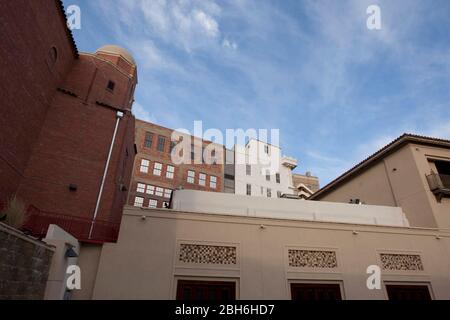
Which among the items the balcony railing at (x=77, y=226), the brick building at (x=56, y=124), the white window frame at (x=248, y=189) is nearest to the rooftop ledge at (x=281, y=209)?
the balcony railing at (x=77, y=226)

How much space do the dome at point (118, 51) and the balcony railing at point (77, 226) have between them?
42.7ft

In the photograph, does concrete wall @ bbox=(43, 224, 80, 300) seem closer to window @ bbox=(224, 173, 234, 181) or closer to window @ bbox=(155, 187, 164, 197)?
window @ bbox=(155, 187, 164, 197)

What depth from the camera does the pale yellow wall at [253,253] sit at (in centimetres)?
789

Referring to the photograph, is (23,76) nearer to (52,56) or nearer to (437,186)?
(52,56)

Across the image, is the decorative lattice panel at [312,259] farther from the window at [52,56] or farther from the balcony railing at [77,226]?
the window at [52,56]

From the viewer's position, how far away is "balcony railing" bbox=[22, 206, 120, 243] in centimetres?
802

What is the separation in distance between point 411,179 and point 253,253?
329 inches

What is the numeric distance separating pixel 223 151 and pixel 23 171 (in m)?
28.7

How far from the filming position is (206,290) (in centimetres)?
825

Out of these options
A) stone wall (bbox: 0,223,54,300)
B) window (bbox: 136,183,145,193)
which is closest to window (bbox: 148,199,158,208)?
window (bbox: 136,183,145,193)

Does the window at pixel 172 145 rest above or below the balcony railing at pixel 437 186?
above

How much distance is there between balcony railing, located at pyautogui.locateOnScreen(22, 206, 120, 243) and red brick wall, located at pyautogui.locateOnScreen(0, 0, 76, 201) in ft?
10.4

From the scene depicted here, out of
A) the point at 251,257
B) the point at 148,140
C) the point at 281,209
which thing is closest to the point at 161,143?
the point at 148,140
